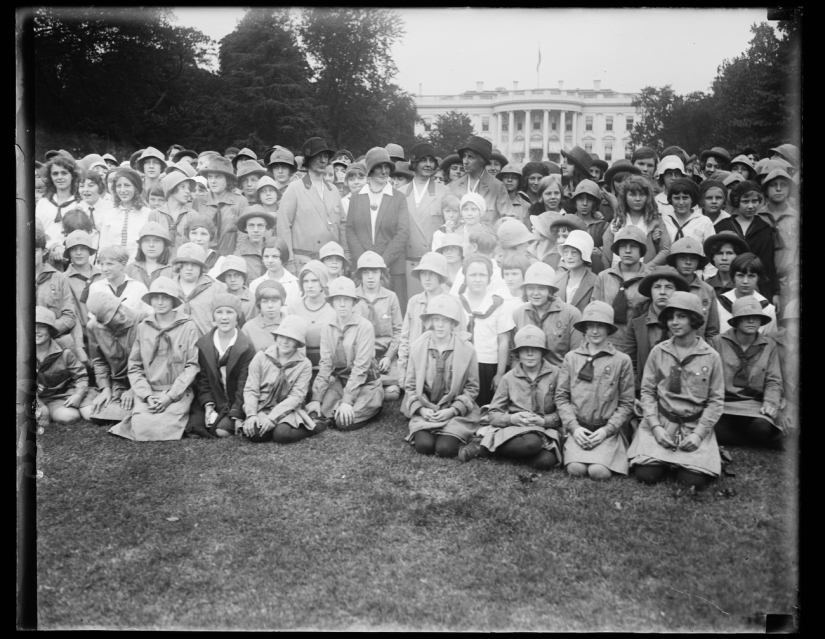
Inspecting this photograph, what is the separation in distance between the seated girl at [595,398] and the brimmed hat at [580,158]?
305cm

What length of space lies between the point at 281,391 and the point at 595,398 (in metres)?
2.57

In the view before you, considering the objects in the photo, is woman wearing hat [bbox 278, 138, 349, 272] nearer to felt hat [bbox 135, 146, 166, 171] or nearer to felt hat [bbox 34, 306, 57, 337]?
felt hat [bbox 135, 146, 166, 171]

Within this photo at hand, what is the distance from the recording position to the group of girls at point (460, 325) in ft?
17.6

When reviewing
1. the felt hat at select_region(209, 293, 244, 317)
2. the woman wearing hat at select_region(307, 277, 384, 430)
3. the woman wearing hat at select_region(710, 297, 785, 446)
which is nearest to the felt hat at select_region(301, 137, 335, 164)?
the woman wearing hat at select_region(307, 277, 384, 430)

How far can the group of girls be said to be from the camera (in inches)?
211

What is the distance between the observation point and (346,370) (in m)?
6.28

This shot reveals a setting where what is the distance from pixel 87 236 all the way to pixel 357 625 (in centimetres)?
486

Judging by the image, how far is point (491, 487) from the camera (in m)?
5.07

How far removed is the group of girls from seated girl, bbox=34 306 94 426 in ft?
0.04

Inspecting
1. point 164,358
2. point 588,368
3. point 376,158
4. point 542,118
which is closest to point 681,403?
point 588,368

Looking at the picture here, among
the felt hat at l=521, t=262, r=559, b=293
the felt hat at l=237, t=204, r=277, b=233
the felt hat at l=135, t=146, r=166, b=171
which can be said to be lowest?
the felt hat at l=521, t=262, r=559, b=293

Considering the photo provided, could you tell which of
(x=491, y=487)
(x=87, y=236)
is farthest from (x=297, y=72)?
(x=491, y=487)

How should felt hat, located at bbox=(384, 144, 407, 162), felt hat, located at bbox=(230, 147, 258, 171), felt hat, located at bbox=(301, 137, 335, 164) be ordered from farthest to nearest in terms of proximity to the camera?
felt hat, located at bbox=(384, 144, 407, 162), felt hat, located at bbox=(230, 147, 258, 171), felt hat, located at bbox=(301, 137, 335, 164)

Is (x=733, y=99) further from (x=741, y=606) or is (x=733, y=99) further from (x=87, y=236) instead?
(x=87, y=236)
